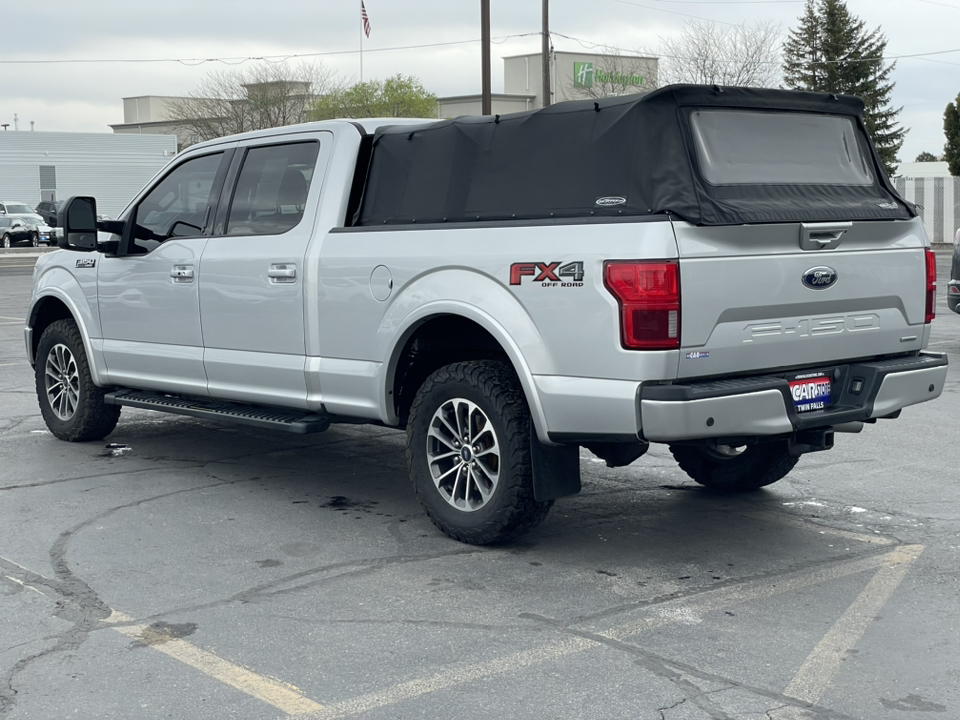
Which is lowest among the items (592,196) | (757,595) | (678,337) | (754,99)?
(757,595)

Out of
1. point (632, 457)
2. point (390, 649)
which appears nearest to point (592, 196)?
point (632, 457)

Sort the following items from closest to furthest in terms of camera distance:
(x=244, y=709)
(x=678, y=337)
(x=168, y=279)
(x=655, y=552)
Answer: (x=244, y=709), (x=678, y=337), (x=655, y=552), (x=168, y=279)

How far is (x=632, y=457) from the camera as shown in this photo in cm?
564

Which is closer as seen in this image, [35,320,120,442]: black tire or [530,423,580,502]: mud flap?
[530,423,580,502]: mud flap

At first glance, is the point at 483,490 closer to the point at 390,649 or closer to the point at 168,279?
the point at 390,649

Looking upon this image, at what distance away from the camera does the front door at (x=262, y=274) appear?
6.64m

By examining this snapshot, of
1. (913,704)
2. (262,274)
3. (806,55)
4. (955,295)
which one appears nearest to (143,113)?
(806,55)

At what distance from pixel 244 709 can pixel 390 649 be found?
0.68m

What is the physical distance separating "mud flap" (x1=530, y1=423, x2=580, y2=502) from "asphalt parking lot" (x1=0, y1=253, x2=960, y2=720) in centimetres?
34

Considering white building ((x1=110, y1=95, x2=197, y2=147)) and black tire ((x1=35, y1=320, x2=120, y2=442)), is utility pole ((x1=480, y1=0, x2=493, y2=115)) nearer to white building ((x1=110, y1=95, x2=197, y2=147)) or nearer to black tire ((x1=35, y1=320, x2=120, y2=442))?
black tire ((x1=35, y1=320, x2=120, y2=442))

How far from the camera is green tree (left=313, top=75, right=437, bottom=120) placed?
7196 centimetres

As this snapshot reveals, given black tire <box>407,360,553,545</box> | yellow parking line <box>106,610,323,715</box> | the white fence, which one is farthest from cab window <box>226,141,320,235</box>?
the white fence

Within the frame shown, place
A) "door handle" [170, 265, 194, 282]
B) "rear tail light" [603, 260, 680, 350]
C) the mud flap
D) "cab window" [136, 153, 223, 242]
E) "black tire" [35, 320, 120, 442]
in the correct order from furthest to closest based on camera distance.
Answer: "black tire" [35, 320, 120, 442] < "cab window" [136, 153, 223, 242] < "door handle" [170, 265, 194, 282] < the mud flap < "rear tail light" [603, 260, 680, 350]

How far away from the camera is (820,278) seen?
17.9 ft
